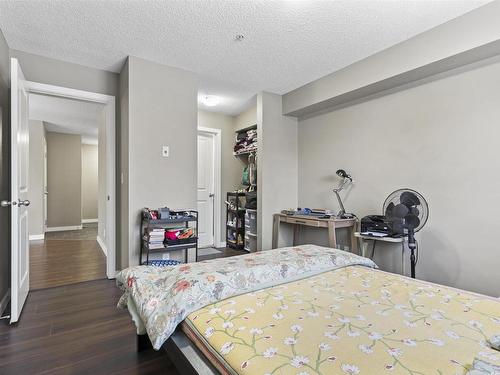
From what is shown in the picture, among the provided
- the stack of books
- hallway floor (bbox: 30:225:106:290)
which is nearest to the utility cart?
the stack of books

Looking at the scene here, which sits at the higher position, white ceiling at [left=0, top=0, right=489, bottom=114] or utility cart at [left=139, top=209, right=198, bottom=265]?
white ceiling at [left=0, top=0, right=489, bottom=114]

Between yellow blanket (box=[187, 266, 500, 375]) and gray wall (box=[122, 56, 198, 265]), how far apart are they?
1.94 m

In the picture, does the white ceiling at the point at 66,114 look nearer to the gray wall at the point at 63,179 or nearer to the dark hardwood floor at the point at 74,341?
the gray wall at the point at 63,179

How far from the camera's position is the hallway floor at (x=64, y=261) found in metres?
3.11

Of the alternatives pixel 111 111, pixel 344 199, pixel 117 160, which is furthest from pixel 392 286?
pixel 111 111

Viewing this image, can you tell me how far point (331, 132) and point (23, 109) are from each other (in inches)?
128

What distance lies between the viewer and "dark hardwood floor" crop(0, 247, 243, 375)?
1586 millimetres

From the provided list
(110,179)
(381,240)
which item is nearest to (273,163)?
(381,240)

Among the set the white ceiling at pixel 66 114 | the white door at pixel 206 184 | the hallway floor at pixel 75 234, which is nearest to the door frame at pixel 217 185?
the white door at pixel 206 184

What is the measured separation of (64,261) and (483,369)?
4467 millimetres

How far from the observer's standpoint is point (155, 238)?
8.95 feet

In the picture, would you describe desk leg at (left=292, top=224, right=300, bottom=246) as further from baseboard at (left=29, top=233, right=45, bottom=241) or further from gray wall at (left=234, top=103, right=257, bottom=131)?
baseboard at (left=29, top=233, right=45, bottom=241)

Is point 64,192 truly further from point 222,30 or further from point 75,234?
point 222,30

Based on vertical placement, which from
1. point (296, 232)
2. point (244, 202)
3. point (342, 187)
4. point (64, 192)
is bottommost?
point (296, 232)
